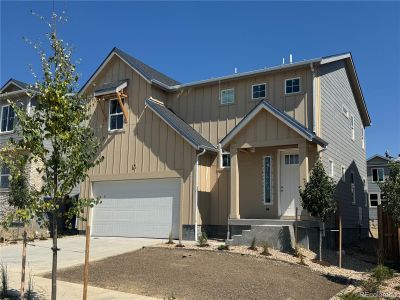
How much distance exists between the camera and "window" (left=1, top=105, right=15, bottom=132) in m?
24.4

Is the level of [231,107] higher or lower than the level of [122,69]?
lower

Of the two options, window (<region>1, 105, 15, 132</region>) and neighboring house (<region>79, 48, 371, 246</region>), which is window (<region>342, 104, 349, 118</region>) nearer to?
neighboring house (<region>79, 48, 371, 246</region>)

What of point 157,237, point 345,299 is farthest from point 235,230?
point 345,299

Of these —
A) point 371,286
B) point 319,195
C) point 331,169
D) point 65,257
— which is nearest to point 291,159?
point 331,169

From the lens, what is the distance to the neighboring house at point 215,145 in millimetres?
16359

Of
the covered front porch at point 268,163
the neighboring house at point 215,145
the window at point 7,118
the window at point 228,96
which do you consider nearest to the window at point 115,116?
the neighboring house at point 215,145

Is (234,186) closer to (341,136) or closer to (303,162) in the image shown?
(303,162)

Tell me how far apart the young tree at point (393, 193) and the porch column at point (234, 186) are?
511cm

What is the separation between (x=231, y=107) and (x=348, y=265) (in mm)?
8002

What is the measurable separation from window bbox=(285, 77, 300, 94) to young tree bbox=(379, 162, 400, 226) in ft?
17.9

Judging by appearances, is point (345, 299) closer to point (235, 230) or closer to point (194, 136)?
point (235, 230)

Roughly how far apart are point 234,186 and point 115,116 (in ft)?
23.3

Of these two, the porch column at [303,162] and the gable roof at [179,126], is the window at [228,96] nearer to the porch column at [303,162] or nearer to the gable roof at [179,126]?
the gable roof at [179,126]

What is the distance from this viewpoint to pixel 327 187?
1364cm
